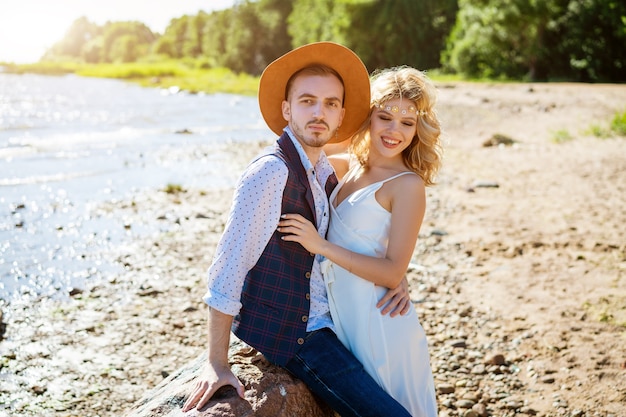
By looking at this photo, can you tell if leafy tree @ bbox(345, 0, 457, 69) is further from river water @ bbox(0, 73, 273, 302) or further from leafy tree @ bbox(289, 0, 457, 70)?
river water @ bbox(0, 73, 273, 302)

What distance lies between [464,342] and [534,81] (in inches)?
1206

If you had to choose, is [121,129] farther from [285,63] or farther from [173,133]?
[285,63]

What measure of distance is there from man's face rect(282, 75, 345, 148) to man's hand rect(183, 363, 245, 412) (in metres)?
1.15

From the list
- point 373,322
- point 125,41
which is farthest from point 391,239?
point 125,41

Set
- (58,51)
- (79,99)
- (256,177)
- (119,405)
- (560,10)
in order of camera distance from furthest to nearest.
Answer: (58,51) → (79,99) → (560,10) → (119,405) → (256,177)

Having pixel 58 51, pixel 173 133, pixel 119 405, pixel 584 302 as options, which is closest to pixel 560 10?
pixel 173 133

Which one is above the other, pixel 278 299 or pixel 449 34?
pixel 449 34

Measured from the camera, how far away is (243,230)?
2771 mm

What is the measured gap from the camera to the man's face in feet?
9.95

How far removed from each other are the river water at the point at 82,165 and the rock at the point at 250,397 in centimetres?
461

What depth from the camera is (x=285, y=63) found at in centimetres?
311

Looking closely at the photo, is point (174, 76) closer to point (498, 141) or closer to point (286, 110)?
point (498, 141)

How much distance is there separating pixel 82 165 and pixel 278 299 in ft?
45.8

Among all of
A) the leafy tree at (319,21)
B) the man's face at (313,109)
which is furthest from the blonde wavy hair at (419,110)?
the leafy tree at (319,21)
